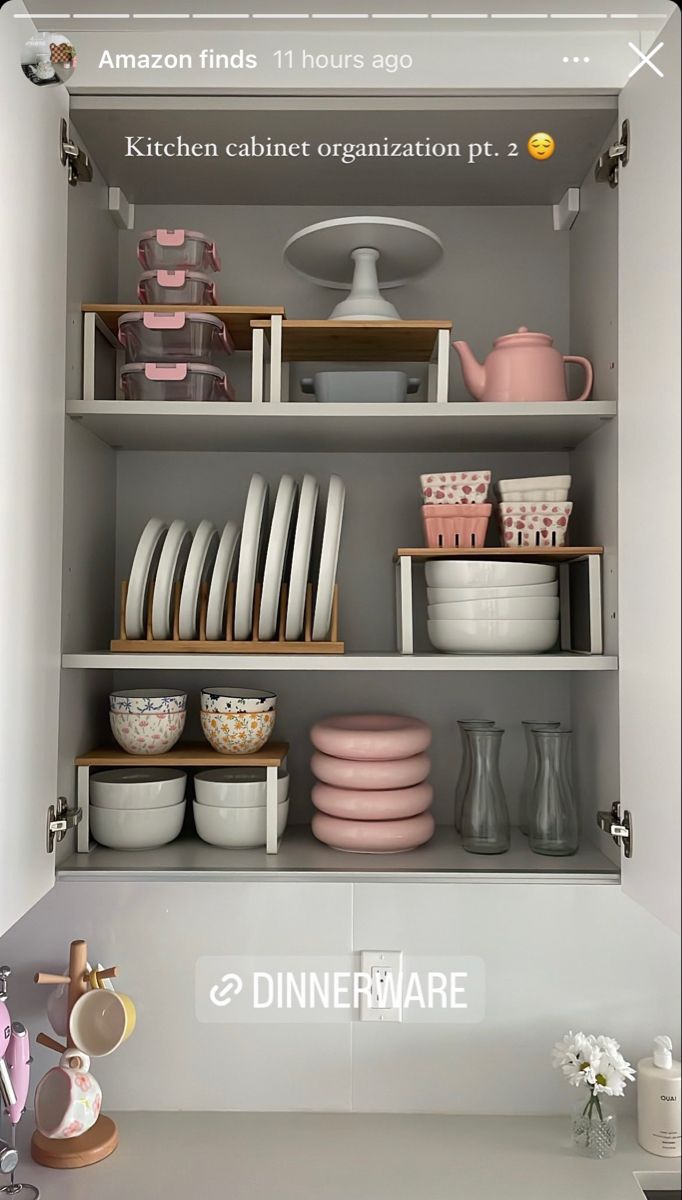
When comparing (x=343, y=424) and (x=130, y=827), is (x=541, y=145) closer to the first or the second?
(x=343, y=424)

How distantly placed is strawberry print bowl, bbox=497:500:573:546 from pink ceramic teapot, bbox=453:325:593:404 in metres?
0.14

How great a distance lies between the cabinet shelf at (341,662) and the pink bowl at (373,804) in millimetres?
185

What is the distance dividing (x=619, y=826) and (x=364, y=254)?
813mm

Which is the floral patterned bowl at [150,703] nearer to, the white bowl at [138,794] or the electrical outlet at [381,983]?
the white bowl at [138,794]

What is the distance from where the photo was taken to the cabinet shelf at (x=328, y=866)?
1.19 m

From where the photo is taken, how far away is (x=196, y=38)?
114 centimetres

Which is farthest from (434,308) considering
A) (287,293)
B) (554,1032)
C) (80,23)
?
(554,1032)

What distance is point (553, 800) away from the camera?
4.20ft

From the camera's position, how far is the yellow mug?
1.16 meters

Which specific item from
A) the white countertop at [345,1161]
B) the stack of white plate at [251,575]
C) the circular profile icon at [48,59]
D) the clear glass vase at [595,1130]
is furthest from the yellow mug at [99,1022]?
the circular profile icon at [48,59]

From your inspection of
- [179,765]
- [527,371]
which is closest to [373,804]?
[179,765]

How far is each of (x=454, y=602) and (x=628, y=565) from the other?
25cm

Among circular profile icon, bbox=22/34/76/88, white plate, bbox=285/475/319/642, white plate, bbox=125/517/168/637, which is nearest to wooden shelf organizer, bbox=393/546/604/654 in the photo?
white plate, bbox=285/475/319/642

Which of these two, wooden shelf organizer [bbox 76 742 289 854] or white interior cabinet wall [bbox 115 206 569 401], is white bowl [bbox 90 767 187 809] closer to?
wooden shelf organizer [bbox 76 742 289 854]
